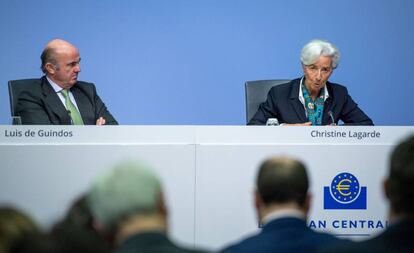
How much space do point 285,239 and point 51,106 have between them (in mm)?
3234

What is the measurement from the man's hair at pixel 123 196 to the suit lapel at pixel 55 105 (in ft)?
10.8

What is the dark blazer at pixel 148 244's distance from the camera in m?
2.01

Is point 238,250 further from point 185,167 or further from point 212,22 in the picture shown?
point 212,22

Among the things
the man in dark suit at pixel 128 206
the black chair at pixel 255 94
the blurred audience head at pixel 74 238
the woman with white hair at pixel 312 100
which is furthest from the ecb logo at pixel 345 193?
the blurred audience head at pixel 74 238

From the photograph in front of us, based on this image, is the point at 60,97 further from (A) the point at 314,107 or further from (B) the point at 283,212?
(B) the point at 283,212

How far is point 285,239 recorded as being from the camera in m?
2.45

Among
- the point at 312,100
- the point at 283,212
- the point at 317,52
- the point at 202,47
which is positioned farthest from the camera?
the point at 202,47

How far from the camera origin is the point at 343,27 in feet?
24.1

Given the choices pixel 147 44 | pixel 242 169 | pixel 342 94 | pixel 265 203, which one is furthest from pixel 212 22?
pixel 265 203

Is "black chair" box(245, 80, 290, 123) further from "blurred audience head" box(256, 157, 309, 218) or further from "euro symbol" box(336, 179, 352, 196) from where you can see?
"blurred audience head" box(256, 157, 309, 218)

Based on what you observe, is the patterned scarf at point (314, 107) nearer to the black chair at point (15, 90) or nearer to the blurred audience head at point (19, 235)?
the black chair at point (15, 90)

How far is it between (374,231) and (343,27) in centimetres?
317

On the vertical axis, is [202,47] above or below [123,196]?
above

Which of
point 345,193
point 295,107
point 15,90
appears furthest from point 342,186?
point 15,90
